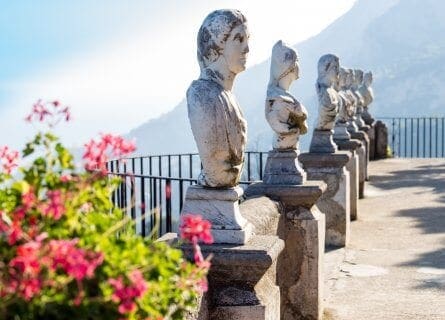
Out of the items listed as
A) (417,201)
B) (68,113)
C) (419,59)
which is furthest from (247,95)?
(68,113)

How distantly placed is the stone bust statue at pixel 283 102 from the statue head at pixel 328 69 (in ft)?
10.2

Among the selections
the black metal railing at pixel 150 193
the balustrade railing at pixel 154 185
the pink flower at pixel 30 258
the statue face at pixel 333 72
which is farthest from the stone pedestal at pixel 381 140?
the pink flower at pixel 30 258

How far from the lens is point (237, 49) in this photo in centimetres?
343

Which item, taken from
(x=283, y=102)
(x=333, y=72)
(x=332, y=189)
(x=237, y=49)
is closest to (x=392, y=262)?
(x=332, y=189)

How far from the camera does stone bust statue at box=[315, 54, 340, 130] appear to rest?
8383mm

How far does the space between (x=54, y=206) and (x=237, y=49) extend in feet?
6.29

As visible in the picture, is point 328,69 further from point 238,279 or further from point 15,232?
point 15,232

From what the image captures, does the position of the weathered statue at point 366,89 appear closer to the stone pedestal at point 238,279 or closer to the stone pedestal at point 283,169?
the stone pedestal at point 283,169

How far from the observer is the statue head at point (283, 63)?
543 centimetres

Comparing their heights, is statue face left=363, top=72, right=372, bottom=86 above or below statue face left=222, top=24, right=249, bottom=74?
above

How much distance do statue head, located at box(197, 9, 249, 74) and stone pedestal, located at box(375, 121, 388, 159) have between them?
15.3m

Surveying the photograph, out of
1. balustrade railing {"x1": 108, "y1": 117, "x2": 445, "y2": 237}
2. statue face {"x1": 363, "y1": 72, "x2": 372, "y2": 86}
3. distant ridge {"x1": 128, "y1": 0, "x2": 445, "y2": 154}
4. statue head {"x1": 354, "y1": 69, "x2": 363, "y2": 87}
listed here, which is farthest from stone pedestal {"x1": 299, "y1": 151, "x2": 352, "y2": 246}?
distant ridge {"x1": 128, "y1": 0, "x2": 445, "y2": 154}

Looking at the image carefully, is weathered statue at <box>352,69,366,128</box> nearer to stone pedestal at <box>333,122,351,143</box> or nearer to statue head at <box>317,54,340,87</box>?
stone pedestal at <box>333,122,351,143</box>

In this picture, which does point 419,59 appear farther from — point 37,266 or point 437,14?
point 37,266
